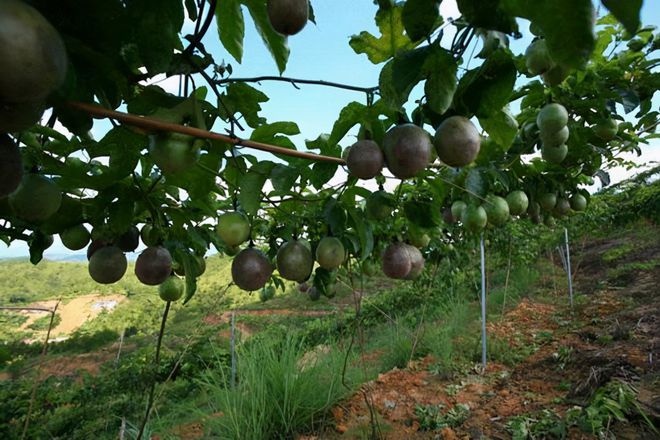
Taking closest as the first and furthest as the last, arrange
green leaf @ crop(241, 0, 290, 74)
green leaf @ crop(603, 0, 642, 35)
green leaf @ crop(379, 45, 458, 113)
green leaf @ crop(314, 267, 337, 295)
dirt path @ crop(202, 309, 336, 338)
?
green leaf @ crop(603, 0, 642, 35) → green leaf @ crop(379, 45, 458, 113) → green leaf @ crop(241, 0, 290, 74) → green leaf @ crop(314, 267, 337, 295) → dirt path @ crop(202, 309, 336, 338)

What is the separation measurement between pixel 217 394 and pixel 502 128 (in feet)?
11.4

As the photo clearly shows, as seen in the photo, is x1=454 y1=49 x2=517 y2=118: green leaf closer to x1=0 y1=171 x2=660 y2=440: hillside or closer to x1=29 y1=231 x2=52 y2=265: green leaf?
x1=0 y1=171 x2=660 y2=440: hillside

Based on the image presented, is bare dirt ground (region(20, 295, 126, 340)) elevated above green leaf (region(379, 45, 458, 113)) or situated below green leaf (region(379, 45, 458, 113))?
below

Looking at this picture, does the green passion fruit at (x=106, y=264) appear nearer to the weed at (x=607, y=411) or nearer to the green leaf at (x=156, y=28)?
the green leaf at (x=156, y=28)

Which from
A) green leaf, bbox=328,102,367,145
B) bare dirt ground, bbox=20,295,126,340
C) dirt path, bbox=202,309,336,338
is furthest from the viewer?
bare dirt ground, bbox=20,295,126,340

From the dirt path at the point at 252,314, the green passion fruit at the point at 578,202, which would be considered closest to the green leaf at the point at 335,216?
the green passion fruit at the point at 578,202

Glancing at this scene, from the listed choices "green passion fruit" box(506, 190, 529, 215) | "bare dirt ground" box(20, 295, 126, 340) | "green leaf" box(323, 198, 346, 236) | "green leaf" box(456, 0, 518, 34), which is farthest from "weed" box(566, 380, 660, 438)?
"bare dirt ground" box(20, 295, 126, 340)

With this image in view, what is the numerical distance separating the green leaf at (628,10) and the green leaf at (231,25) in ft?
2.37

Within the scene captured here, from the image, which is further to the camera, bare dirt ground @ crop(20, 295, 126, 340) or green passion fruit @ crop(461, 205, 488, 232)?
bare dirt ground @ crop(20, 295, 126, 340)

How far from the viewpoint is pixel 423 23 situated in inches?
23.7

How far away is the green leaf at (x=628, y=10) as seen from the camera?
0.36 metres

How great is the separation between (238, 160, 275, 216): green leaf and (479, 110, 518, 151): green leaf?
21.6 inches

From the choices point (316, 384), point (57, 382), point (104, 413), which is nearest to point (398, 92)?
point (316, 384)

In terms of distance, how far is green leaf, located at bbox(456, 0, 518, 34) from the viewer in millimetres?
566
